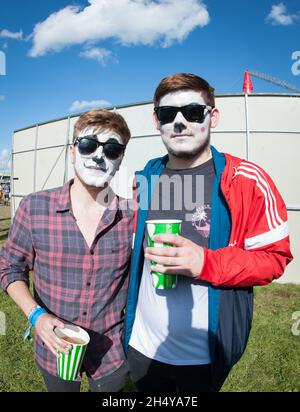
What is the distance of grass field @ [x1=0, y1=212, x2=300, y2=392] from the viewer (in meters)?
3.25

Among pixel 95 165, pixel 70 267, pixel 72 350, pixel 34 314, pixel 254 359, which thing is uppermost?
pixel 95 165

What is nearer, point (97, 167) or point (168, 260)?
point (168, 260)

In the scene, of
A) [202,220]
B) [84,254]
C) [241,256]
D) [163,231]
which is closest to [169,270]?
[163,231]

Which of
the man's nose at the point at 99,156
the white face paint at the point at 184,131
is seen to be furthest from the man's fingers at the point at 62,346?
the white face paint at the point at 184,131

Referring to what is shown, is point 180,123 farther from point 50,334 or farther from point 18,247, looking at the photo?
point 50,334

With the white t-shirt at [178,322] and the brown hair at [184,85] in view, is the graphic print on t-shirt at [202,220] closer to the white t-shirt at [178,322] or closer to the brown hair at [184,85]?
the white t-shirt at [178,322]

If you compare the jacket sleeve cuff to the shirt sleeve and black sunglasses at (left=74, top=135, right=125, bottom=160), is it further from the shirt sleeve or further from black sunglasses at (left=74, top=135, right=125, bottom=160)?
the shirt sleeve

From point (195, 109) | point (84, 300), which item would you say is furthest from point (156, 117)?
point (84, 300)

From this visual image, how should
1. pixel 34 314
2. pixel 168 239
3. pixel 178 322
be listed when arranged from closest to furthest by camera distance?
pixel 168 239 < pixel 34 314 < pixel 178 322

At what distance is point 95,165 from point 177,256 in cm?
83

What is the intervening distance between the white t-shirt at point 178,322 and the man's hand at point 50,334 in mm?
553

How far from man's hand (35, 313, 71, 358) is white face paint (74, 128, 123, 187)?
0.80 meters

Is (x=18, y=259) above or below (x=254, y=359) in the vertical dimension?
above

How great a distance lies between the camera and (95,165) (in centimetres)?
176
